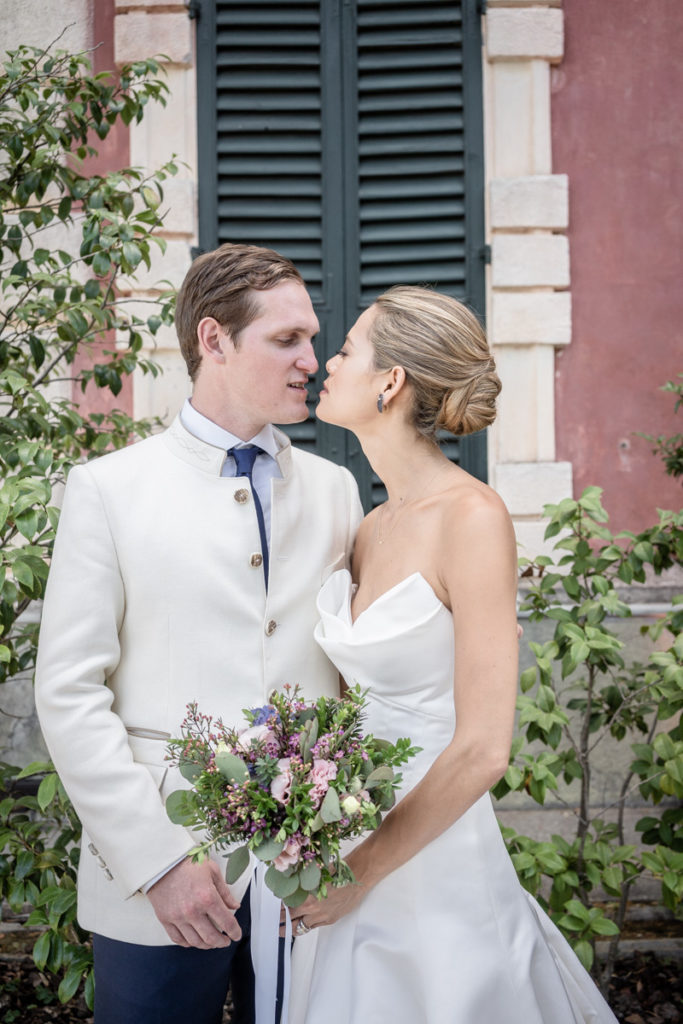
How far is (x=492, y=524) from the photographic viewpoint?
193 cm

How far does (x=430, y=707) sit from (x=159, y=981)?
2.66ft

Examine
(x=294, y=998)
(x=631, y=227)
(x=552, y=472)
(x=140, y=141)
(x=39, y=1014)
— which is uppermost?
(x=140, y=141)

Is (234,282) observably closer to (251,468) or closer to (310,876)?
(251,468)

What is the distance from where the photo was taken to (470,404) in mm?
2158

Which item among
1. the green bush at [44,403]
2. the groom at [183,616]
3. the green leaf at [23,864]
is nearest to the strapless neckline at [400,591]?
the groom at [183,616]

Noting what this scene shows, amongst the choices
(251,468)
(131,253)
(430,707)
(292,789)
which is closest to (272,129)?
(131,253)

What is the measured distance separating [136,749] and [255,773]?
0.43m

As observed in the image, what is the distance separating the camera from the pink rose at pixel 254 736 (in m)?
1.59

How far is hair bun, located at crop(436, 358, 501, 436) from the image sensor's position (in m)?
2.16

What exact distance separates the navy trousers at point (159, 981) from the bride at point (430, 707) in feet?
0.63

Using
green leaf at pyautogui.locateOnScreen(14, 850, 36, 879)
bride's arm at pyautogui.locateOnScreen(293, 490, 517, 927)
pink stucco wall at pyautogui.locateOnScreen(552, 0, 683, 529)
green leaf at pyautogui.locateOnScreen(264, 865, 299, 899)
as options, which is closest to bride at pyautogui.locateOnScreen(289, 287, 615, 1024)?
bride's arm at pyautogui.locateOnScreen(293, 490, 517, 927)

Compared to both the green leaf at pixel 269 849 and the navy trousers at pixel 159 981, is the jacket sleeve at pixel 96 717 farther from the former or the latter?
the green leaf at pixel 269 849

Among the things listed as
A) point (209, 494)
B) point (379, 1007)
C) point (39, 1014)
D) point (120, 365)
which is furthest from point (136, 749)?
point (39, 1014)

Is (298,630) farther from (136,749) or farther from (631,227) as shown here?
(631,227)
